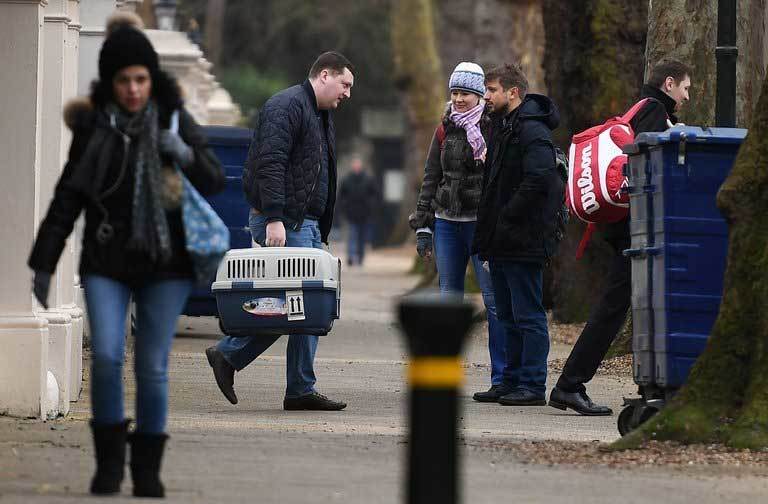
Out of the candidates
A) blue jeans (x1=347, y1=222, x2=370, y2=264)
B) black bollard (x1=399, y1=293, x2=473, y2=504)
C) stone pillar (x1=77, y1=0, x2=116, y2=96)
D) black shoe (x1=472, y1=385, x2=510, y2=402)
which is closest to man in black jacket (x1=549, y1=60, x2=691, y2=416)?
black shoe (x1=472, y1=385, x2=510, y2=402)

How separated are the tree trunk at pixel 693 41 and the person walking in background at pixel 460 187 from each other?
119 inches

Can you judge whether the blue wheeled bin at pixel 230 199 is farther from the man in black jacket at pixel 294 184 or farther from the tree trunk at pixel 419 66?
the tree trunk at pixel 419 66

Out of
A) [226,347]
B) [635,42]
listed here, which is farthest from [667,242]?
[635,42]

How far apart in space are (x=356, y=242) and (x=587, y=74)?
20497 millimetres

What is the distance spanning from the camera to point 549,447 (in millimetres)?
8328

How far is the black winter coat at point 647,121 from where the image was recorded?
972 centimetres

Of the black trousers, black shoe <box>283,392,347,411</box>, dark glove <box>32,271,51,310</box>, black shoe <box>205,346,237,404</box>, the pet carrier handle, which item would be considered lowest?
black shoe <box>283,392,347,411</box>

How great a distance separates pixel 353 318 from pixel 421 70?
1752 centimetres

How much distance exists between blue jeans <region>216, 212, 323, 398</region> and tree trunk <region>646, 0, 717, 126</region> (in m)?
4.60

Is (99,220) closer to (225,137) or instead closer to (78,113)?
(78,113)

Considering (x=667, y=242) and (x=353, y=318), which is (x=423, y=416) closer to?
(x=667, y=242)

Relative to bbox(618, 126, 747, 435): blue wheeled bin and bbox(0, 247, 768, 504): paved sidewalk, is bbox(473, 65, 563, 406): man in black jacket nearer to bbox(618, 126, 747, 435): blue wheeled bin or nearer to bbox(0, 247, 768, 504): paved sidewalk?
bbox(0, 247, 768, 504): paved sidewalk

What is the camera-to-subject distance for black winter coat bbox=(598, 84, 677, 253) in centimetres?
972

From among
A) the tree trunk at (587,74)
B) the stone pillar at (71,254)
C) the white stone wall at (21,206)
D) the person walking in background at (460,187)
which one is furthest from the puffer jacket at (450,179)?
the tree trunk at (587,74)
